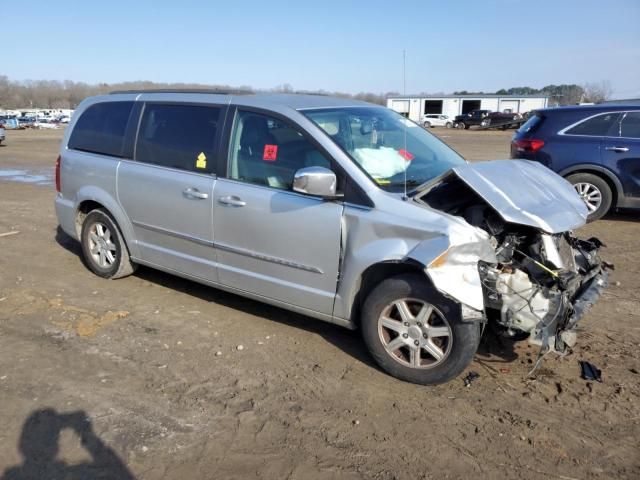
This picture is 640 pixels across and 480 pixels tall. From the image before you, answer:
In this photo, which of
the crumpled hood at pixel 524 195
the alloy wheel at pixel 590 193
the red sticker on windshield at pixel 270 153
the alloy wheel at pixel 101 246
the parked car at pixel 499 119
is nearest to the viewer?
the crumpled hood at pixel 524 195

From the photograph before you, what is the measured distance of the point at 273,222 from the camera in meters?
4.03

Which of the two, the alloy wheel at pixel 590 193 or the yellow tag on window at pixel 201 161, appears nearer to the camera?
the yellow tag on window at pixel 201 161

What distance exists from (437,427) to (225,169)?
2.51m

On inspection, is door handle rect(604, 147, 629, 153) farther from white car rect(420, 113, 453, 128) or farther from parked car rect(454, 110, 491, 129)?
white car rect(420, 113, 453, 128)

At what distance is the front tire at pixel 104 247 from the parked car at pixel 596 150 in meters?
6.18

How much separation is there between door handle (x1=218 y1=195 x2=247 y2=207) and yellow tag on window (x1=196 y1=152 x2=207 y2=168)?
0.38 m

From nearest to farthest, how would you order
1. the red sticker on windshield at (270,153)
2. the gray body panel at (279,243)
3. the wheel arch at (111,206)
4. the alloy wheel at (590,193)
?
the gray body panel at (279,243), the red sticker on windshield at (270,153), the wheel arch at (111,206), the alloy wheel at (590,193)

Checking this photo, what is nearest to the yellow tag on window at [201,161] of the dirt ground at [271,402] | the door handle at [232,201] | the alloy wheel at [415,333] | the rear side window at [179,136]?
the rear side window at [179,136]

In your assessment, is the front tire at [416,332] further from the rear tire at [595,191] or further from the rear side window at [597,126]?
the rear side window at [597,126]

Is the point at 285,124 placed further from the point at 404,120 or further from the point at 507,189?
the point at 507,189

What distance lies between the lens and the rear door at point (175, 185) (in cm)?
448

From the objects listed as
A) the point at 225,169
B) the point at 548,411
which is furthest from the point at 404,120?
the point at 548,411

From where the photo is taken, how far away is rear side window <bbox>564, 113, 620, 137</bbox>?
8039 mm

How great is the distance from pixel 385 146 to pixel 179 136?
182 centimetres
